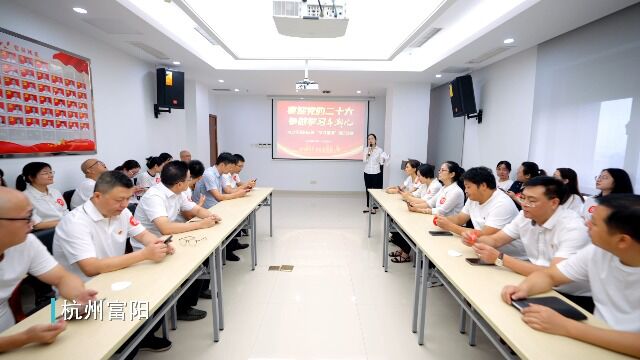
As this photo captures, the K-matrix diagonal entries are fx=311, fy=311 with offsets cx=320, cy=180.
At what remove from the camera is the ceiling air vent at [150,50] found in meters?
4.06

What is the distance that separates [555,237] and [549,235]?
0.19ft

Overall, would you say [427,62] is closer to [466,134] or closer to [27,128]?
[466,134]

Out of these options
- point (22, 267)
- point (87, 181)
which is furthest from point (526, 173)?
point (87, 181)

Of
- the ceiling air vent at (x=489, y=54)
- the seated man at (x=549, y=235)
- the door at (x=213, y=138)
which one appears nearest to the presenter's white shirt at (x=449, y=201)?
the seated man at (x=549, y=235)

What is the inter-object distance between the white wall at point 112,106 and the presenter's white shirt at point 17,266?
7.22 ft

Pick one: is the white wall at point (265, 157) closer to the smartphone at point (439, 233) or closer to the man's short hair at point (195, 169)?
the man's short hair at point (195, 169)

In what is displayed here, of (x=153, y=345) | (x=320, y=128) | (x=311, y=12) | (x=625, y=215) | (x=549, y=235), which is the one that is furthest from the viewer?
(x=320, y=128)

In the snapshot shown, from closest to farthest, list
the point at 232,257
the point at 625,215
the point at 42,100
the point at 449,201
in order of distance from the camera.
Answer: the point at 625,215 < the point at 449,201 < the point at 42,100 < the point at 232,257

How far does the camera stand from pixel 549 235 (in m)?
1.80

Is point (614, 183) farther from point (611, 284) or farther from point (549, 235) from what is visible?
point (611, 284)

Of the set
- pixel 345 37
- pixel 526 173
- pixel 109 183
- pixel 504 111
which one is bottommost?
pixel 526 173

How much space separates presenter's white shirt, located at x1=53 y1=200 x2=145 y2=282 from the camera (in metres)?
1.63

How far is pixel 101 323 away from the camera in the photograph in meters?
1.24

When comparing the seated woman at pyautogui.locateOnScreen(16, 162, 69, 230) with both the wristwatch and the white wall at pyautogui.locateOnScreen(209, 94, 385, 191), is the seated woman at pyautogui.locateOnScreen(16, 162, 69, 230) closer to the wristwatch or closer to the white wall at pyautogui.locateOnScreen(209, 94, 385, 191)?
the wristwatch
